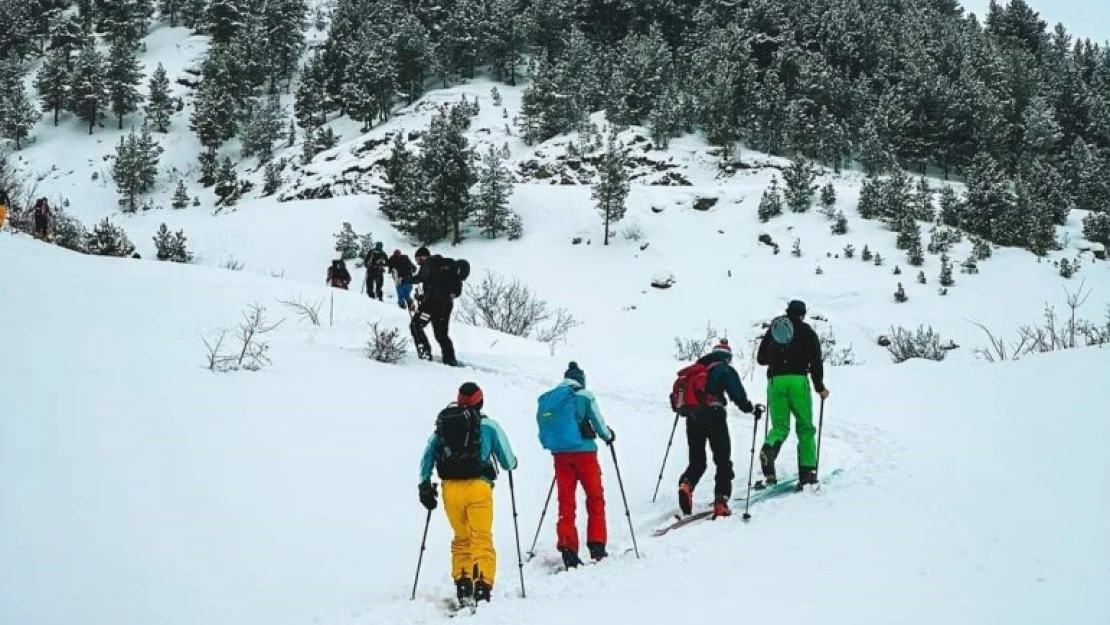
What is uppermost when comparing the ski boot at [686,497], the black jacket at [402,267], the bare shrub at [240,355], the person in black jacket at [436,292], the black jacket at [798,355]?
the black jacket at [402,267]

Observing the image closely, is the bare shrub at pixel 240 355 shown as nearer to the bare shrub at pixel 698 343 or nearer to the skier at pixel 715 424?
the skier at pixel 715 424

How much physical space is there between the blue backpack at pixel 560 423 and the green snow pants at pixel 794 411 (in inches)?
91.9

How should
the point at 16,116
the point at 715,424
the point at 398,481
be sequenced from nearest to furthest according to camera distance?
the point at 715,424, the point at 398,481, the point at 16,116

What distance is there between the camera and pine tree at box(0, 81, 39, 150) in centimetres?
5212

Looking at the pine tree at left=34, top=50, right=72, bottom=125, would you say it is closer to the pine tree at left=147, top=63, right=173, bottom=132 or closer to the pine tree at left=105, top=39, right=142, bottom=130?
the pine tree at left=105, top=39, right=142, bottom=130

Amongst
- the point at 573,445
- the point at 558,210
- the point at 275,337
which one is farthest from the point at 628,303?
the point at 573,445

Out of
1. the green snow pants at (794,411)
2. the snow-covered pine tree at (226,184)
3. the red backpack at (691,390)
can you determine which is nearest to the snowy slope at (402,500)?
the green snow pants at (794,411)

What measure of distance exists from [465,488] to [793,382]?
366 centimetres

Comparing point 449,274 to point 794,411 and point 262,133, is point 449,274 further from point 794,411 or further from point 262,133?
→ point 262,133

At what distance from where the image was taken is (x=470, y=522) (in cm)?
475

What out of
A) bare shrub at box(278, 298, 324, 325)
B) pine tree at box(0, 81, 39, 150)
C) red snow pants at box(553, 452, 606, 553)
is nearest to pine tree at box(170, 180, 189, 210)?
pine tree at box(0, 81, 39, 150)

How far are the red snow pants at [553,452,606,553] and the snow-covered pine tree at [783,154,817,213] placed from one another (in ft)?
108

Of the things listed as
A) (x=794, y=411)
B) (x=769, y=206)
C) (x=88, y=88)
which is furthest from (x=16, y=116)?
(x=794, y=411)

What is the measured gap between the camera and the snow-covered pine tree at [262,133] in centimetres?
5141
